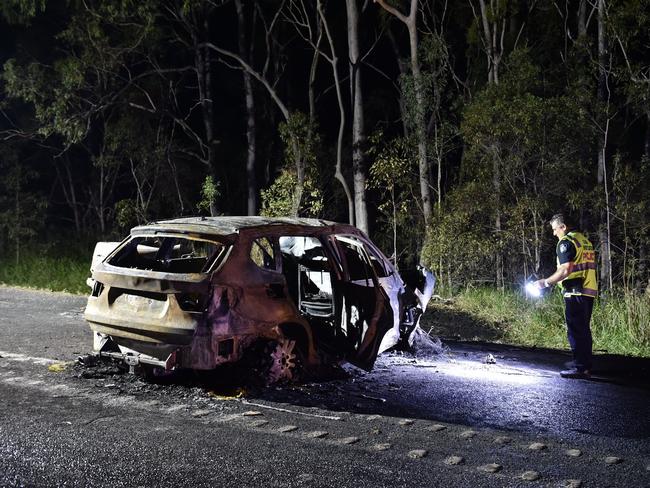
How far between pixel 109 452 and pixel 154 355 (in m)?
1.41

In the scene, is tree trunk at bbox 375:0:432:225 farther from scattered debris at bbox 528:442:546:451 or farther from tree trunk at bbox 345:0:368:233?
scattered debris at bbox 528:442:546:451

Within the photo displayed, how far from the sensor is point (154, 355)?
6.16m

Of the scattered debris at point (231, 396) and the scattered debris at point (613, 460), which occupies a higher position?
the scattered debris at point (231, 396)

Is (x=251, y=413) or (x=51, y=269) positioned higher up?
(x=51, y=269)

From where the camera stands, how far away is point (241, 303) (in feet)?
20.4

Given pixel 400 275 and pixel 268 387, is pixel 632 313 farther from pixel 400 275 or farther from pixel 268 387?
pixel 268 387

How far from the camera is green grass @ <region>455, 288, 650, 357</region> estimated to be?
9.39 meters

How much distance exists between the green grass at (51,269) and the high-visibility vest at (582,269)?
11040 millimetres

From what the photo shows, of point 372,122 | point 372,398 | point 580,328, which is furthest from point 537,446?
point 372,122

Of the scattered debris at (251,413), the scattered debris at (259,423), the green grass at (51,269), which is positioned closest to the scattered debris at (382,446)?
the scattered debris at (259,423)

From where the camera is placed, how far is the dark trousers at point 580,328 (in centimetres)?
766

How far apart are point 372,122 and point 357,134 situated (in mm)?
10342

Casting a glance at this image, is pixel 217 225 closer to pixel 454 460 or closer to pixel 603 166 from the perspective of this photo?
pixel 454 460

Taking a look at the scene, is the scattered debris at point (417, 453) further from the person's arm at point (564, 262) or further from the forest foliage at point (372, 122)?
the forest foliage at point (372, 122)
